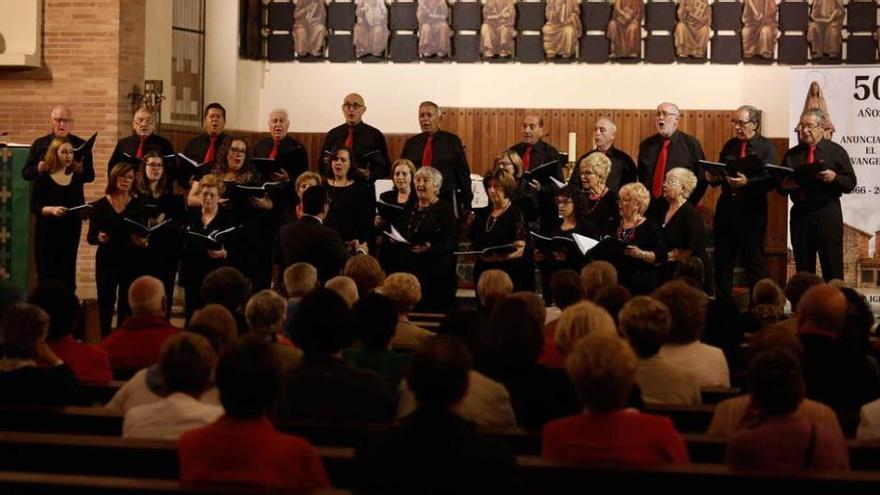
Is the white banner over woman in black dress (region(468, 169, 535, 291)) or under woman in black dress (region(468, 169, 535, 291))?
over

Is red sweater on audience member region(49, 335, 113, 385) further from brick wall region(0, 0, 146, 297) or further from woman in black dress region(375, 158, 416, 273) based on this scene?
brick wall region(0, 0, 146, 297)

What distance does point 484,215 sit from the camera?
32.4ft

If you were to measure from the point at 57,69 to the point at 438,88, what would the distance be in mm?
4368

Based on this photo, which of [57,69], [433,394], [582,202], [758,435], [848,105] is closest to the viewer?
[433,394]

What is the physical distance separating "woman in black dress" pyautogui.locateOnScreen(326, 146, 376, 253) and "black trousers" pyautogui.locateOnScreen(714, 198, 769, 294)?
2.87 metres

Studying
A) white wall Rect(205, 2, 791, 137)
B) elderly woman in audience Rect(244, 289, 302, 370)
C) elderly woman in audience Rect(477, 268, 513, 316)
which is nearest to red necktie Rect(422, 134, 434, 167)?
white wall Rect(205, 2, 791, 137)

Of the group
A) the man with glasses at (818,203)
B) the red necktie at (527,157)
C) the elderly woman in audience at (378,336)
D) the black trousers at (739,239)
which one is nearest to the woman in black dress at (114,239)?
the red necktie at (527,157)

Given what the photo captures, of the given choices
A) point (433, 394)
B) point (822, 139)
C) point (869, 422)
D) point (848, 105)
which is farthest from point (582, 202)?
point (433, 394)

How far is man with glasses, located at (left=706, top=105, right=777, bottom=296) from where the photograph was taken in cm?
1098

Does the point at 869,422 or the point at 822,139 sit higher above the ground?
the point at 822,139

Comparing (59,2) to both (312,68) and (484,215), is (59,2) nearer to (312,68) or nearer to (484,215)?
(312,68)

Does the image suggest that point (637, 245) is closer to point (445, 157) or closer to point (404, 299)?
point (445, 157)

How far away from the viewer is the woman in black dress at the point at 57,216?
10.4 meters

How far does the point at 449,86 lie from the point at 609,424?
12.4 m
